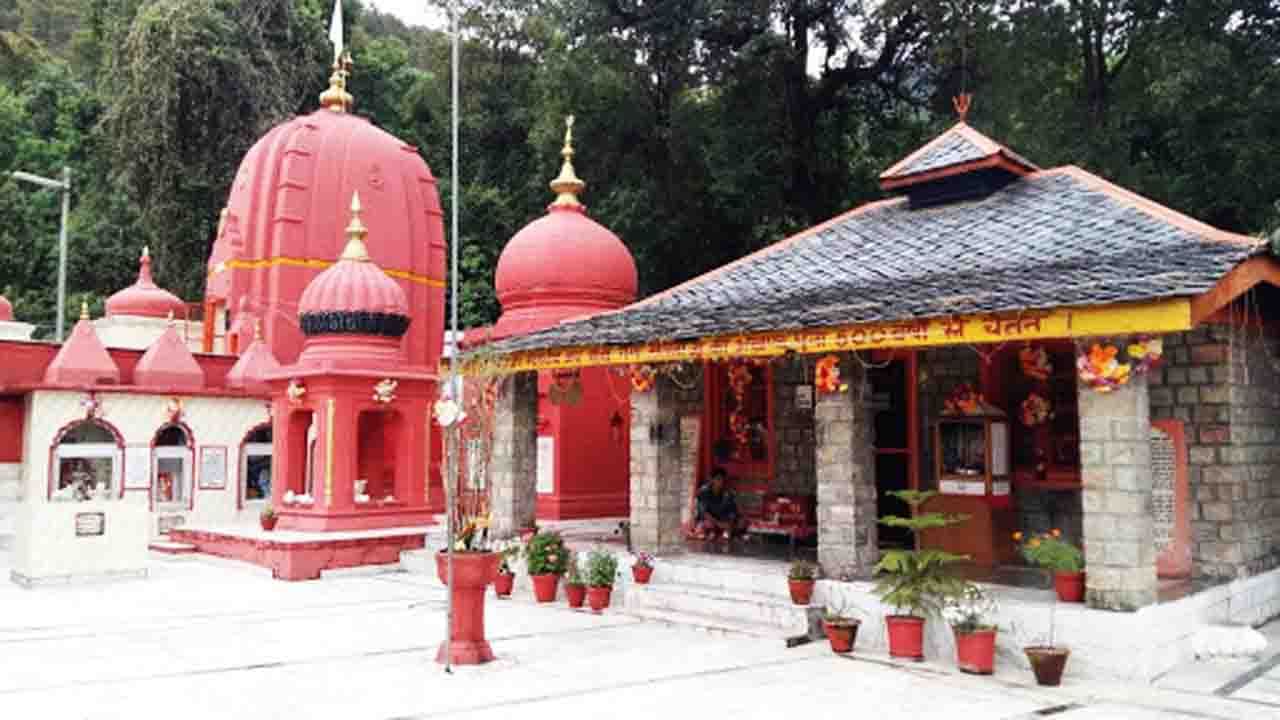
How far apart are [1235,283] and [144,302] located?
24772mm

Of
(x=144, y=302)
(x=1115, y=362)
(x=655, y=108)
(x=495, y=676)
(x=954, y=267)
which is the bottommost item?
(x=495, y=676)

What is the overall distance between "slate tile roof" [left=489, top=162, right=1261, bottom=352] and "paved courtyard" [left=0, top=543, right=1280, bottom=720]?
315cm

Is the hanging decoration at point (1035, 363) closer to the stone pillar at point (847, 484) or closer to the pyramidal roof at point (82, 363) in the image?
the stone pillar at point (847, 484)

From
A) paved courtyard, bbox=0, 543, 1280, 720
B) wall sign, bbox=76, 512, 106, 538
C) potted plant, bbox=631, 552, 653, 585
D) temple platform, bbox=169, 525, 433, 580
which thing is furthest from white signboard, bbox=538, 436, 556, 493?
wall sign, bbox=76, 512, 106, 538

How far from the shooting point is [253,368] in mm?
21328

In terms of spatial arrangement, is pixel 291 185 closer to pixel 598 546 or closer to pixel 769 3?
pixel 769 3

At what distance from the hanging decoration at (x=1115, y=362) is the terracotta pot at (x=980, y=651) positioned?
2.33m

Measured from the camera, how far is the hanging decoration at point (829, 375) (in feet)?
35.8

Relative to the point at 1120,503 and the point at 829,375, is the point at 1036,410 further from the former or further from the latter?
the point at 1120,503

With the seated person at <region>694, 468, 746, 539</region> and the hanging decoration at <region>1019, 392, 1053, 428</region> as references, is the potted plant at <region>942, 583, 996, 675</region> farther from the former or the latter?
the seated person at <region>694, 468, 746, 539</region>

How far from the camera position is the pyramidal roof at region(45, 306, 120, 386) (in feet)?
63.8

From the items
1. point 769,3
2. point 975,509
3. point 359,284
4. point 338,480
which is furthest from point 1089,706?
point 769,3

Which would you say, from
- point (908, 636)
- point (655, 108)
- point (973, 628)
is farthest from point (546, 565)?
point (655, 108)

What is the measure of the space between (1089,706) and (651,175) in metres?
18.4
